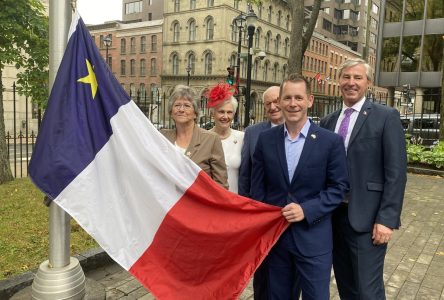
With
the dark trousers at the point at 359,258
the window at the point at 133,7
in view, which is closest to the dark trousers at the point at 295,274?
the dark trousers at the point at 359,258

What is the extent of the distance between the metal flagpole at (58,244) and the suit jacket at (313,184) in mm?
1814

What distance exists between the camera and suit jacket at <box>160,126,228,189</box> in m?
3.60

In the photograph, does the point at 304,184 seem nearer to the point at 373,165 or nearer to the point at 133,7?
the point at 373,165

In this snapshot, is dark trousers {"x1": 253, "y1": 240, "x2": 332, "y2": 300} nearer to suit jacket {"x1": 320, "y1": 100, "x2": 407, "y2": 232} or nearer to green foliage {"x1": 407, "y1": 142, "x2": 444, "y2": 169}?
suit jacket {"x1": 320, "y1": 100, "x2": 407, "y2": 232}

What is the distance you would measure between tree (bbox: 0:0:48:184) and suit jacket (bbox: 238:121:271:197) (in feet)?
20.1

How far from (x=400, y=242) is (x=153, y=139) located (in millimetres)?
4759

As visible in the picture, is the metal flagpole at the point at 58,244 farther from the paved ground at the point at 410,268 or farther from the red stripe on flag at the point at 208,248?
the paved ground at the point at 410,268

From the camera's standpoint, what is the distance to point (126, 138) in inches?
122

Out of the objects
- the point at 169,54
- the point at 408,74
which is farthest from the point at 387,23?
the point at 169,54

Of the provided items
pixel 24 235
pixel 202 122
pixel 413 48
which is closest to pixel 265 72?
pixel 413 48

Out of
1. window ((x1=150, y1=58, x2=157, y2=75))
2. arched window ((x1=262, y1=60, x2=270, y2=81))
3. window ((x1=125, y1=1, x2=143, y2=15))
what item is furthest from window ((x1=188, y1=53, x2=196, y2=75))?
window ((x1=125, y1=1, x2=143, y2=15))

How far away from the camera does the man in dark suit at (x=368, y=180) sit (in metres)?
3.04

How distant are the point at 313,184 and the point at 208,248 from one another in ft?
3.25

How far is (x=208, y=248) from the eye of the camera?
10.4 feet
